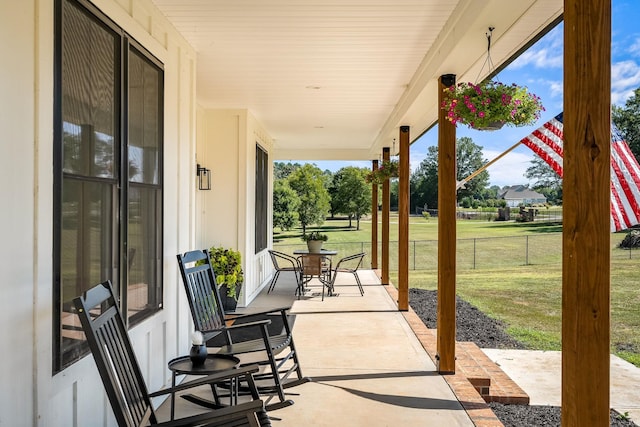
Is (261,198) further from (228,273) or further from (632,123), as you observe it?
(632,123)

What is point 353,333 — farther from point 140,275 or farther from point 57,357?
point 57,357

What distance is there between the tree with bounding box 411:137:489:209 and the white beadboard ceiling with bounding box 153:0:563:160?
10.8m

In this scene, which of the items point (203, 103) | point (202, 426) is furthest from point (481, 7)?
point (203, 103)

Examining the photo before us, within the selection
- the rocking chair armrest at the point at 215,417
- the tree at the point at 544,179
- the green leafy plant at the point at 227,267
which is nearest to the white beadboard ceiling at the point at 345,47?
the green leafy plant at the point at 227,267

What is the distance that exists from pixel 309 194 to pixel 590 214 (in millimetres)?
17897

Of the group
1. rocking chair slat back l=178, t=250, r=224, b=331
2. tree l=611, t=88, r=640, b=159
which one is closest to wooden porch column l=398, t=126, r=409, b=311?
rocking chair slat back l=178, t=250, r=224, b=331

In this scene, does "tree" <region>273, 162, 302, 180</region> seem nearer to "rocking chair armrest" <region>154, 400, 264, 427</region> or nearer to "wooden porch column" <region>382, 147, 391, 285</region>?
"wooden porch column" <region>382, 147, 391, 285</region>

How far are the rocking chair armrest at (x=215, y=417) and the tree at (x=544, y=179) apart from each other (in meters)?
15.9

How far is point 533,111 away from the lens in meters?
3.15

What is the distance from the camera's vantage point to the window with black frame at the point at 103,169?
246cm

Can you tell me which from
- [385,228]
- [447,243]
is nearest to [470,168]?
[385,228]

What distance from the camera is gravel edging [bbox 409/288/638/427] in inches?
152

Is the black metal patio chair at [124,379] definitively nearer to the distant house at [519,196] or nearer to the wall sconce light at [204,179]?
the wall sconce light at [204,179]

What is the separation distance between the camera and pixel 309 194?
778 inches
